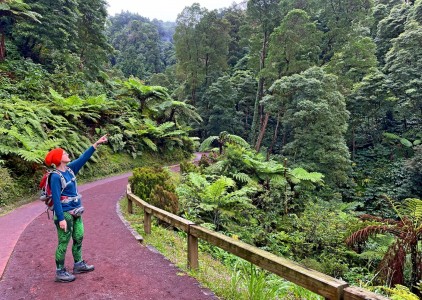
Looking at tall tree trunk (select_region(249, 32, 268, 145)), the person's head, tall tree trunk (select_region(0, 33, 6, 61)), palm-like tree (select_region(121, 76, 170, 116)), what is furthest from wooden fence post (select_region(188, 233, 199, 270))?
tall tree trunk (select_region(249, 32, 268, 145))

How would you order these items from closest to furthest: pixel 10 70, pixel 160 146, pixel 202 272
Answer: pixel 202 272 → pixel 10 70 → pixel 160 146

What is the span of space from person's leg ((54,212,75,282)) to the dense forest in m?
3.28

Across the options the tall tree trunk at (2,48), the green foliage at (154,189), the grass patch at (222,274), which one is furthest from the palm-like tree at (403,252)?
the tall tree trunk at (2,48)

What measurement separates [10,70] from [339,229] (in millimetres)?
15358

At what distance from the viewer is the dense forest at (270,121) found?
815cm

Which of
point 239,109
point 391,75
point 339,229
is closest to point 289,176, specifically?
point 339,229

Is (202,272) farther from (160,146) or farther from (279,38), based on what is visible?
(279,38)

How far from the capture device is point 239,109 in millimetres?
33250

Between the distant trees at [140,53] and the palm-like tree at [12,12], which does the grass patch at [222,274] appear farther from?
the distant trees at [140,53]

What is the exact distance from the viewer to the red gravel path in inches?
146

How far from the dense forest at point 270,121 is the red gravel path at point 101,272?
180 centimetres

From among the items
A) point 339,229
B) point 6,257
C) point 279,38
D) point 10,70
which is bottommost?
point 339,229

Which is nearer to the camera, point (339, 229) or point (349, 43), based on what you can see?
point (339, 229)

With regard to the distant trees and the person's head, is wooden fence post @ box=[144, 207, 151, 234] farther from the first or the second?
the distant trees
